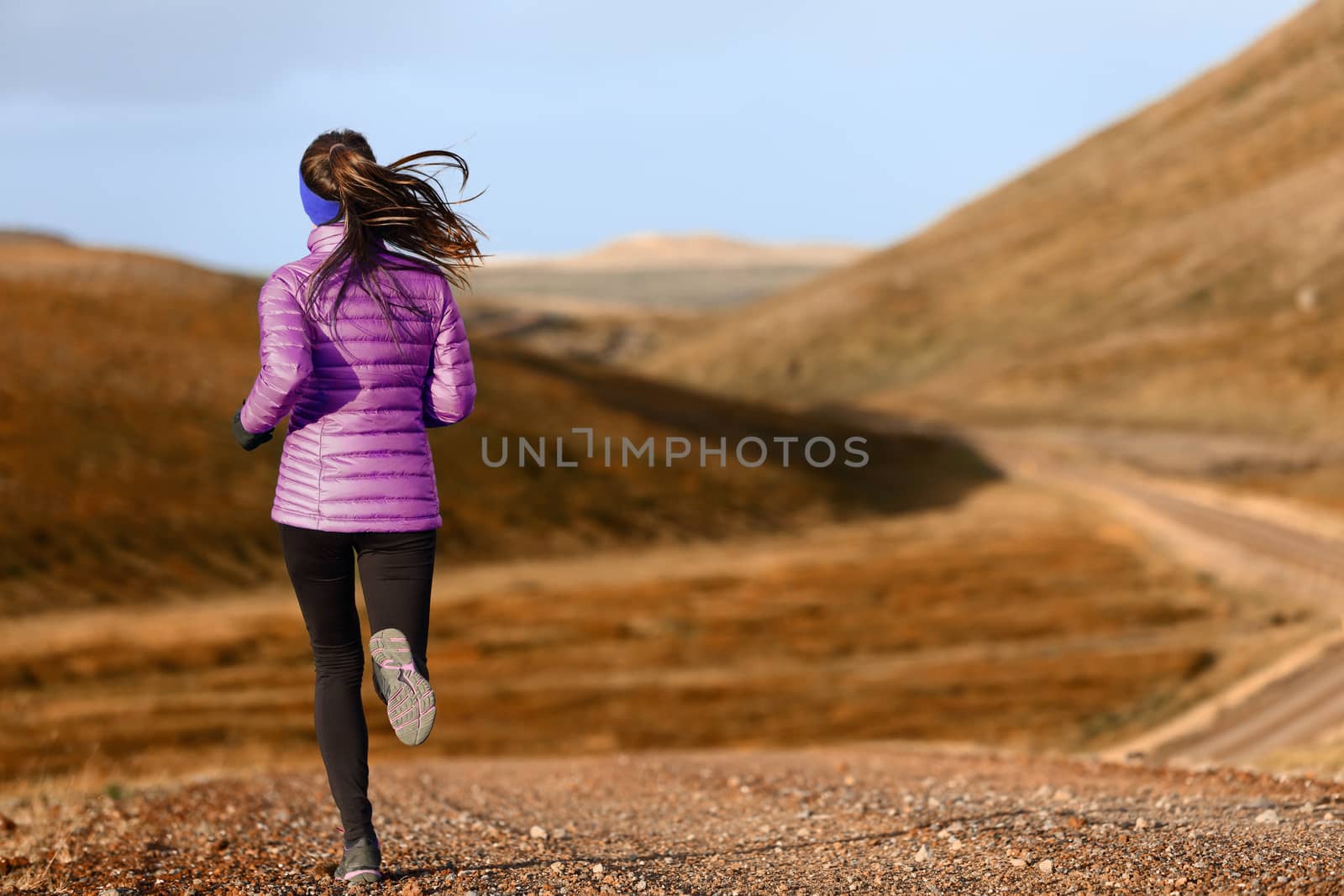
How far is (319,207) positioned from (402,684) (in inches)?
96.4

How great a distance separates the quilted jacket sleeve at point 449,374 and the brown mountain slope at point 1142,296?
111 m

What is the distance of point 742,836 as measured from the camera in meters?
9.16

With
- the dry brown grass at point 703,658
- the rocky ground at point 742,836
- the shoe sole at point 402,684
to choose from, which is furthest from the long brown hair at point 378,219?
the dry brown grass at point 703,658

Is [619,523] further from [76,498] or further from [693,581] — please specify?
[76,498]

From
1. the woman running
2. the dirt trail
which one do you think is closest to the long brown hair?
the woman running

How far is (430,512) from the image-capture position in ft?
22.6

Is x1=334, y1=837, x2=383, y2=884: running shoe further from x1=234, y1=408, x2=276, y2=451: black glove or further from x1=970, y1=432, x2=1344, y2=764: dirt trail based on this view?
x1=970, y1=432, x2=1344, y2=764: dirt trail

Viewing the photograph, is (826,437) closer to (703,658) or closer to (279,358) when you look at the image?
(703,658)

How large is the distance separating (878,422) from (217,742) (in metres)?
86.0

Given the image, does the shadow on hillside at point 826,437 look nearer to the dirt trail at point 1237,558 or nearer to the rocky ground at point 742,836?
the dirt trail at point 1237,558

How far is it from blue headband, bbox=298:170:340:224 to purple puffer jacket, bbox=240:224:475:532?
0.32 metres

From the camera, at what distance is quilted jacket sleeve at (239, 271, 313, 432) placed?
21.5 feet

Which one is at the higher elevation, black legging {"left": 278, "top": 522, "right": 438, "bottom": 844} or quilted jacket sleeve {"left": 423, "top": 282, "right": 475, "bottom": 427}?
quilted jacket sleeve {"left": 423, "top": 282, "right": 475, "bottom": 427}

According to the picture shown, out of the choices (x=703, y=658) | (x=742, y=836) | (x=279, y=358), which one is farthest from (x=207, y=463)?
(x=279, y=358)
